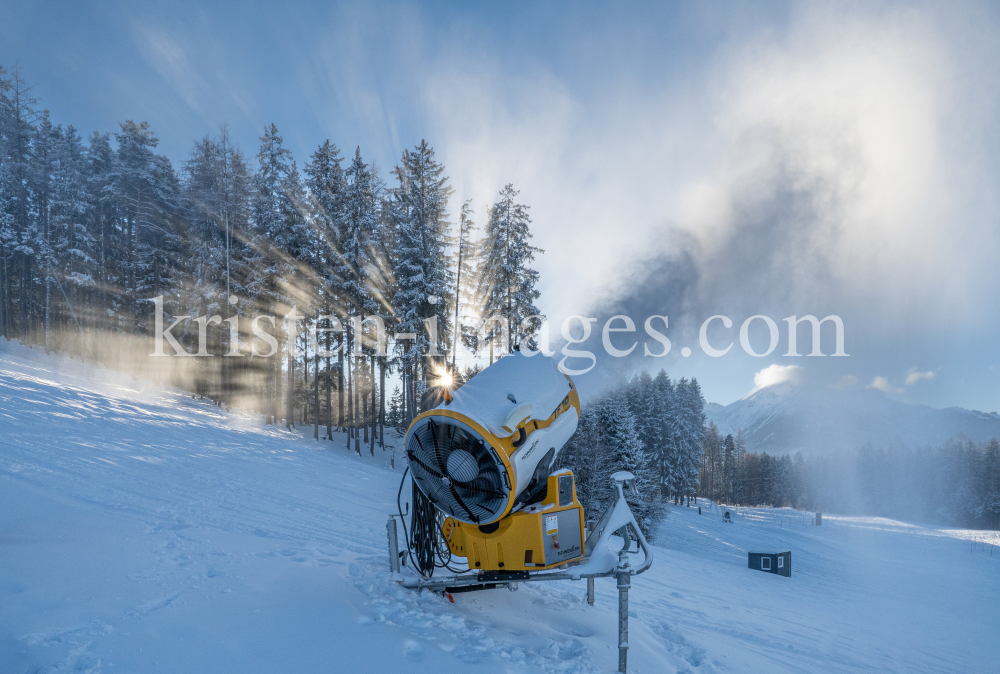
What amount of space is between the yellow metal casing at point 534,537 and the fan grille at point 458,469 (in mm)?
231

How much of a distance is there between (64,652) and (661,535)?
1168 inches

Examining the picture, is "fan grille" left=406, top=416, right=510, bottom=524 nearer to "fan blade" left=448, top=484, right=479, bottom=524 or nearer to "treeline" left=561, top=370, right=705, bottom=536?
"fan blade" left=448, top=484, right=479, bottom=524

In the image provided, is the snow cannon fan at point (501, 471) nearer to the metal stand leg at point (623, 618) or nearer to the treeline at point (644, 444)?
the metal stand leg at point (623, 618)

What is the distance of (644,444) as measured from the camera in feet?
103

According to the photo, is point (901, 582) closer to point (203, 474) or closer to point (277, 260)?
point (203, 474)

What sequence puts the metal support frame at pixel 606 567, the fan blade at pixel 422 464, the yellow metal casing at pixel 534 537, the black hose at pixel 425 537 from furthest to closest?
the black hose at pixel 425 537 < the fan blade at pixel 422 464 < the yellow metal casing at pixel 534 537 < the metal support frame at pixel 606 567

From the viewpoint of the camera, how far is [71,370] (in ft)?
67.8

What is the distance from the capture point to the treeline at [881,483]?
6581 centimetres

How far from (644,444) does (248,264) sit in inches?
1098

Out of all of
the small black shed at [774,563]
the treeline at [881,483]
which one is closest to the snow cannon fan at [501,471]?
the small black shed at [774,563]

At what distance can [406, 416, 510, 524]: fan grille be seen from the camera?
3975 millimetres

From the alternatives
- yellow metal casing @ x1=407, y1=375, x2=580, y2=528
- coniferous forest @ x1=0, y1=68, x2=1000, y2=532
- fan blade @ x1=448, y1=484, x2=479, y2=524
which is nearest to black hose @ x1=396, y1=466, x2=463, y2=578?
fan blade @ x1=448, y1=484, x2=479, y2=524

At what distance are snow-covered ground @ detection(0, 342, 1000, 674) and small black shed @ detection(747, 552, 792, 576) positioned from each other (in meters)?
Answer: 4.36

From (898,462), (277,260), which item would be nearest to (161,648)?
(277,260)
